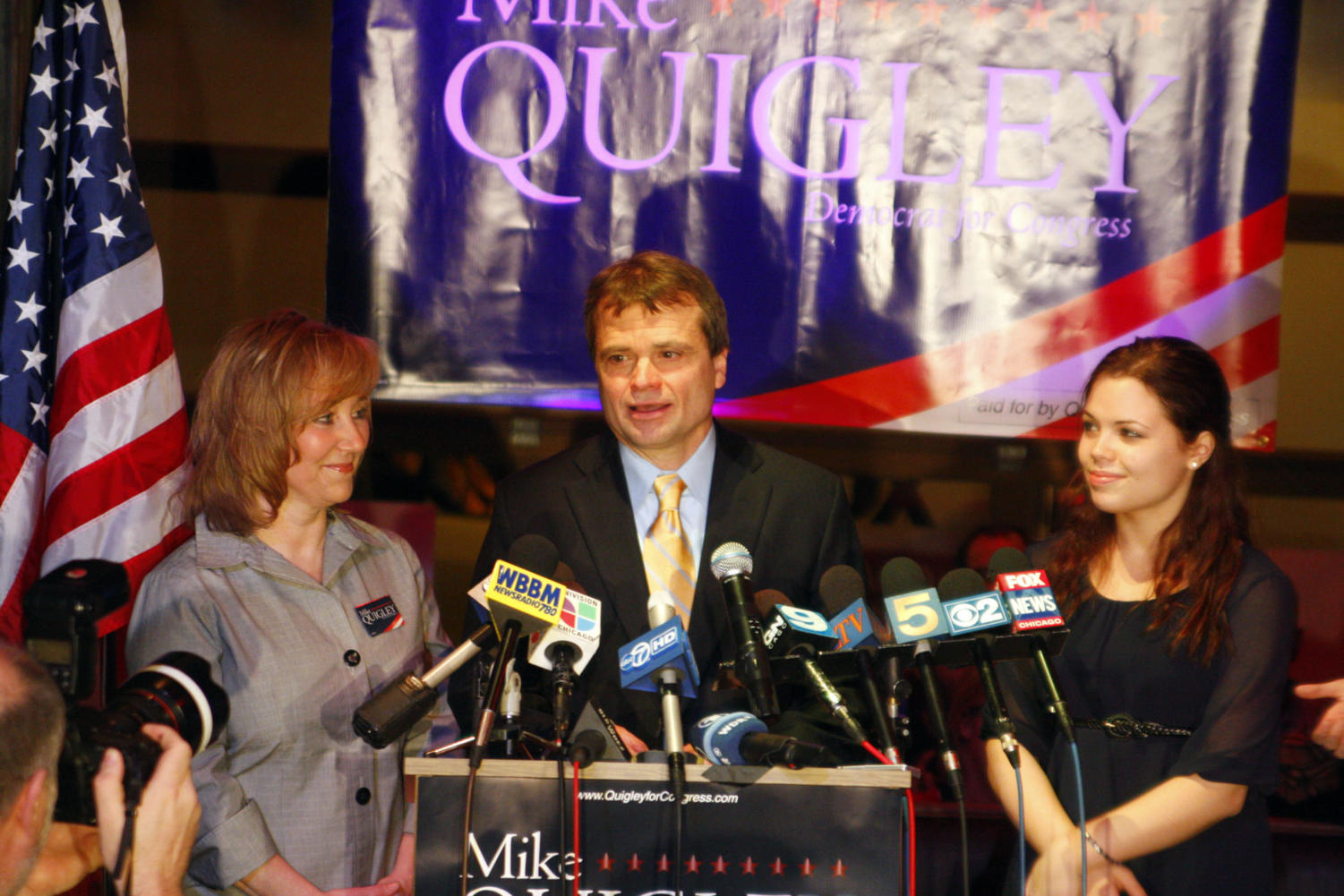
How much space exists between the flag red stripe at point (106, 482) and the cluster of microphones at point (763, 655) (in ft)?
5.21

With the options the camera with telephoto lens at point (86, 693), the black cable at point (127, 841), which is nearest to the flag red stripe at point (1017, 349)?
the camera with telephoto lens at point (86, 693)

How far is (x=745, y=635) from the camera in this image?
162 cm

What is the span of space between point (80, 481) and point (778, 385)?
1.85 m

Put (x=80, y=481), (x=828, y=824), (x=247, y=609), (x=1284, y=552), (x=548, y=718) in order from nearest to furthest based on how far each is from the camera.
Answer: (x=828, y=824), (x=548, y=718), (x=247, y=609), (x=80, y=481), (x=1284, y=552)

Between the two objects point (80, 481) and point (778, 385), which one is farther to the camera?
point (778, 385)

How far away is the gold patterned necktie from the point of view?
2.42 meters

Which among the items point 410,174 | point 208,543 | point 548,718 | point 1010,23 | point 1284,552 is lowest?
point 1284,552

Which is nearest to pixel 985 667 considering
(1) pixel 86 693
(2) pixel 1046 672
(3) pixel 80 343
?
(2) pixel 1046 672

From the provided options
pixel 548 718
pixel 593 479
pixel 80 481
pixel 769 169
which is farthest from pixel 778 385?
pixel 80 481

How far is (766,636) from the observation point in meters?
1.70

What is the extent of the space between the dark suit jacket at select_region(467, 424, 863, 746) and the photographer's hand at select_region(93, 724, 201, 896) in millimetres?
733

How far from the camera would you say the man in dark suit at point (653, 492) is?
238 centimetres

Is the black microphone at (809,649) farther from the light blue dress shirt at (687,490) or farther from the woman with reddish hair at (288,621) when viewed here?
the woman with reddish hair at (288,621)

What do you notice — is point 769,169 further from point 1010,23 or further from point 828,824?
point 828,824
